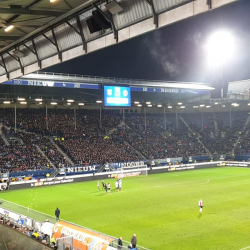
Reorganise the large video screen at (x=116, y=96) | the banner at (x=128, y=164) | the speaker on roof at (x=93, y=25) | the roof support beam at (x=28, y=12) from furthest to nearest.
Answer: the banner at (x=128, y=164), the large video screen at (x=116, y=96), the speaker on roof at (x=93, y=25), the roof support beam at (x=28, y=12)

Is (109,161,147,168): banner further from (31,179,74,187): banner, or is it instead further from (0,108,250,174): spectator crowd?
(31,179,74,187): banner

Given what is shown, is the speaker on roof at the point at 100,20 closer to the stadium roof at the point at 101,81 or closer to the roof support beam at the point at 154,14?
the roof support beam at the point at 154,14

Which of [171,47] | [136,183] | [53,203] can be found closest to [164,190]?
[136,183]

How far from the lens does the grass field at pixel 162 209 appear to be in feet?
63.0

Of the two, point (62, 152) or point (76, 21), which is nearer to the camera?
point (76, 21)

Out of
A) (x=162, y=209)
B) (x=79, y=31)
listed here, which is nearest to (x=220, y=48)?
(x=162, y=209)

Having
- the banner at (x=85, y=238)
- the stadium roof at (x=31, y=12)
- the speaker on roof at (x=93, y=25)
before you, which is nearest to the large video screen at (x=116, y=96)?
the banner at (x=85, y=238)

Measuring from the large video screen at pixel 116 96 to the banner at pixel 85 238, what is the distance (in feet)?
84.0

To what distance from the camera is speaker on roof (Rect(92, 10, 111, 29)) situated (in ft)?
39.8

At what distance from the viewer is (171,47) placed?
63.1 m

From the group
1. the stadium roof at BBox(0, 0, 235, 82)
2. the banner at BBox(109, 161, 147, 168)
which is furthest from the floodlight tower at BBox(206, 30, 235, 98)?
the stadium roof at BBox(0, 0, 235, 82)

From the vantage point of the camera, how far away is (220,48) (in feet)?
187

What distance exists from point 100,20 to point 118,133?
52.6 meters

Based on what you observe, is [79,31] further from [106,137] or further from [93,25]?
[106,137]
